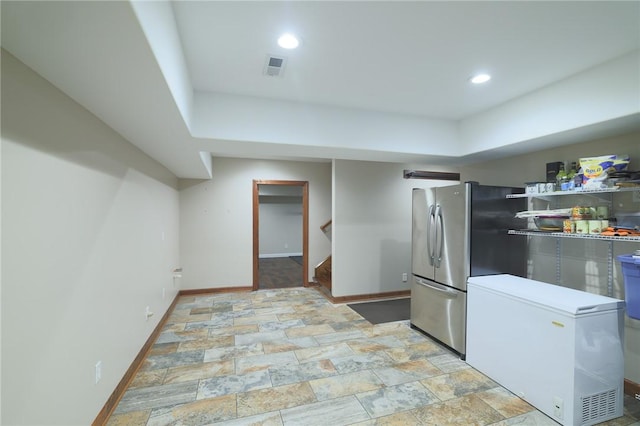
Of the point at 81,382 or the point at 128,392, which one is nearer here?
the point at 81,382

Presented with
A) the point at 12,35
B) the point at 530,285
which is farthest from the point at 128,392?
the point at 530,285

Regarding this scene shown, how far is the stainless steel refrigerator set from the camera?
2.83 metres

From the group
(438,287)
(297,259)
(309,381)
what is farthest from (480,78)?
(297,259)

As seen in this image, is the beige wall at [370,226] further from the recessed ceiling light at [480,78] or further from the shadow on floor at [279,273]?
the recessed ceiling light at [480,78]

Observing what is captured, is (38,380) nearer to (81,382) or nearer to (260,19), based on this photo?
(81,382)

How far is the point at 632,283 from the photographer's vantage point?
192 centimetres

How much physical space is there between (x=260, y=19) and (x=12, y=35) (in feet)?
3.55

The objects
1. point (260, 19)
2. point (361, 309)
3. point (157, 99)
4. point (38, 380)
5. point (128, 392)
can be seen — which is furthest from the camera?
point (361, 309)

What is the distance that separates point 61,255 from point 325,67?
2031 mm

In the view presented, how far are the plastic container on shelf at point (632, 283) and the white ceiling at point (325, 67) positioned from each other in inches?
39.7

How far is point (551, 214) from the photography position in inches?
100

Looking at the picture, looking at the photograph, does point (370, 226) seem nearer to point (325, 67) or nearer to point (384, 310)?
point (384, 310)

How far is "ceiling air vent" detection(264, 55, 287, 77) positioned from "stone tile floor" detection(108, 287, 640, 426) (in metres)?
2.54

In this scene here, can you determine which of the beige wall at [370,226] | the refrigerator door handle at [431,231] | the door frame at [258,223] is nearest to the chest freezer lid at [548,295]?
the refrigerator door handle at [431,231]
